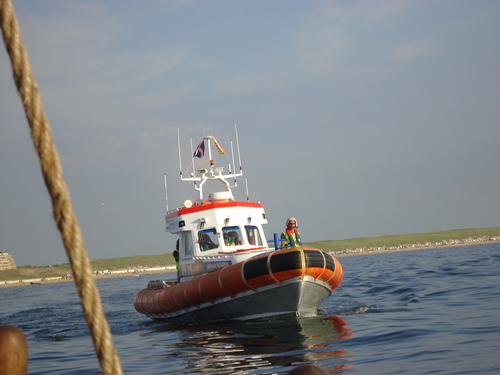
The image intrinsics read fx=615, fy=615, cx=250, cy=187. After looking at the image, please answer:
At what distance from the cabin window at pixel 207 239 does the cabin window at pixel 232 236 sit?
9.9 inches

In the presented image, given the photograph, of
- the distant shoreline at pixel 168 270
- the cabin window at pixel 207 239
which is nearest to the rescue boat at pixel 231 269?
the cabin window at pixel 207 239

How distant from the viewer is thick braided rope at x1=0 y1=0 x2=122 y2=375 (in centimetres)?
156

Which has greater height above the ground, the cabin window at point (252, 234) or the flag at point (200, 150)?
the flag at point (200, 150)

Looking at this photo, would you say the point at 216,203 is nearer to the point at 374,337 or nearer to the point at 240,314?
the point at 240,314

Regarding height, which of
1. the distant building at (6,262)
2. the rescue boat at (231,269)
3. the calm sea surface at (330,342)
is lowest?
the calm sea surface at (330,342)

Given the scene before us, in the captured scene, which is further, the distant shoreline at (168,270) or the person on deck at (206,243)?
the distant shoreline at (168,270)

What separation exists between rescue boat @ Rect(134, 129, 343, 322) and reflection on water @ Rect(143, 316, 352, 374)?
484 mm

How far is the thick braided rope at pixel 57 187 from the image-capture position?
5.12 feet

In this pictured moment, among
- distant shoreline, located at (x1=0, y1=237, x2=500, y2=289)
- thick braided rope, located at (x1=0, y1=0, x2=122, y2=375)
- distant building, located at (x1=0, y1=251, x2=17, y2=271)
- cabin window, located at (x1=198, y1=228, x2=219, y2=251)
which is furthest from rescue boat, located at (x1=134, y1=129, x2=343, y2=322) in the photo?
distant building, located at (x1=0, y1=251, x2=17, y2=271)

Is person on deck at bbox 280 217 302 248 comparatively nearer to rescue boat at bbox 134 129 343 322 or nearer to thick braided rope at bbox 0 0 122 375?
rescue boat at bbox 134 129 343 322

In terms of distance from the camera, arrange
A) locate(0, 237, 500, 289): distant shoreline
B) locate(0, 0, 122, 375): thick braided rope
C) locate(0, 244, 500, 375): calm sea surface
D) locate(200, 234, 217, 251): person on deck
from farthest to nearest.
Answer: locate(0, 237, 500, 289): distant shoreline → locate(200, 234, 217, 251): person on deck → locate(0, 244, 500, 375): calm sea surface → locate(0, 0, 122, 375): thick braided rope

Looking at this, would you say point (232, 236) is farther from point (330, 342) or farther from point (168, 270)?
point (168, 270)

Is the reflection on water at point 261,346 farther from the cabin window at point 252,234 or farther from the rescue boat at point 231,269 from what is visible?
the cabin window at point 252,234

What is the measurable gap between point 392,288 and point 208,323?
957cm
